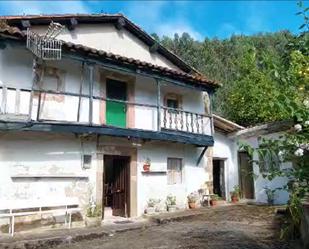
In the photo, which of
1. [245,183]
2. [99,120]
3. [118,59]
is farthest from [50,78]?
[245,183]

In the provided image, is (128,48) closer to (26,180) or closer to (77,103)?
(77,103)

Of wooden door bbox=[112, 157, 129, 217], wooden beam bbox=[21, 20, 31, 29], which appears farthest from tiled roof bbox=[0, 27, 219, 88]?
wooden door bbox=[112, 157, 129, 217]

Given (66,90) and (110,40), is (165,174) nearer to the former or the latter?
(66,90)

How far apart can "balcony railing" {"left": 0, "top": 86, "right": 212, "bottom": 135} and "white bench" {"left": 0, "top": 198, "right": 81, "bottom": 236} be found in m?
2.37

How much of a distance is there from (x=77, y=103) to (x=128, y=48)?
4.03 m

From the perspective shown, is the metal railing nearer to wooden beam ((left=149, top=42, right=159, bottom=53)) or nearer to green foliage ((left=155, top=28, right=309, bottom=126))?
green foliage ((left=155, top=28, right=309, bottom=126))

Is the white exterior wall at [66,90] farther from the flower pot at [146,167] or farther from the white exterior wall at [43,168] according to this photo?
the flower pot at [146,167]

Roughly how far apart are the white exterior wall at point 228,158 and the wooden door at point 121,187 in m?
5.52

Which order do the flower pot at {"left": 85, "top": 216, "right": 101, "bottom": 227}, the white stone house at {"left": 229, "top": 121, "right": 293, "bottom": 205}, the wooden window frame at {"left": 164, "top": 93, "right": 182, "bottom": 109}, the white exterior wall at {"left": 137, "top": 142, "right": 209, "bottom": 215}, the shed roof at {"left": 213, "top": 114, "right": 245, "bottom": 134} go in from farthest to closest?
the shed roof at {"left": 213, "top": 114, "right": 245, "bottom": 134}, the wooden window frame at {"left": 164, "top": 93, "right": 182, "bottom": 109}, the white stone house at {"left": 229, "top": 121, "right": 293, "bottom": 205}, the white exterior wall at {"left": 137, "top": 142, "right": 209, "bottom": 215}, the flower pot at {"left": 85, "top": 216, "right": 101, "bottom": 227}

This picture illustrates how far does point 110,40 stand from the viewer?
584 inches

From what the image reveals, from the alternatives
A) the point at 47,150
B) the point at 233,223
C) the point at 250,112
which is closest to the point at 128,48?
the point at 47,150

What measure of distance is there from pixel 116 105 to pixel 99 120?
113 cm

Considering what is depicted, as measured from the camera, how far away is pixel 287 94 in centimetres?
348

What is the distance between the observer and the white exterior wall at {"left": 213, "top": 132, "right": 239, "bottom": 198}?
18.0m
